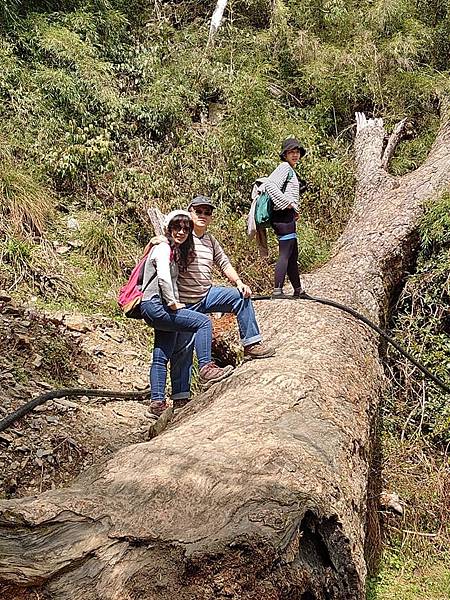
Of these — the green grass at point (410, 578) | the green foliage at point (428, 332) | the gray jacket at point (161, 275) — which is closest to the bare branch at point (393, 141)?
the green foliage at point (428, 332)

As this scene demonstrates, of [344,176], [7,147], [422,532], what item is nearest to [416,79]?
[344,176]

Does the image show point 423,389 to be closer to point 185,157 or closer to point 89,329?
point 89,329

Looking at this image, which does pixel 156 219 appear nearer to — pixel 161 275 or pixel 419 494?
pixel 161 275

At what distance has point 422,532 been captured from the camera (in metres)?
4.33

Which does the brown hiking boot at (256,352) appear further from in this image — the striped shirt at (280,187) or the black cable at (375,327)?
the striped shirt at (280,187)

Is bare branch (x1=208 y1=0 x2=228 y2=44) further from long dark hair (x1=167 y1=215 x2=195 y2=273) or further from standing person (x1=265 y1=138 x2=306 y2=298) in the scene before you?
long dark hair (x1=167 y1=215 x2=195 y2=273)

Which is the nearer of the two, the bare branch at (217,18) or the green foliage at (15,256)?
the green foliage at (15,256)

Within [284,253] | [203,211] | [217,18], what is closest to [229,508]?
[203,211]

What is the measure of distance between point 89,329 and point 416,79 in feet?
25.7

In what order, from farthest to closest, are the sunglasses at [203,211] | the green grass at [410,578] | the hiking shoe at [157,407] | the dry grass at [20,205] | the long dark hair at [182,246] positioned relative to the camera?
the dry grass at [20,205], the hiking shoe at [157,407], the sunglasses at [203,211], the long dark hair at [182,246], the green grass at [410,578]

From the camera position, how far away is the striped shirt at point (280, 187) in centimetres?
528

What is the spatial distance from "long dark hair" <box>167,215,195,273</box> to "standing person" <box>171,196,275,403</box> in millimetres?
60

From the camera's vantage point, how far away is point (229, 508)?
2.15m

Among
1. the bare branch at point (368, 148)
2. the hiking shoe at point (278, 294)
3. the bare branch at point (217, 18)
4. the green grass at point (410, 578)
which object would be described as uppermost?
the bare branch at point (217, 18)
